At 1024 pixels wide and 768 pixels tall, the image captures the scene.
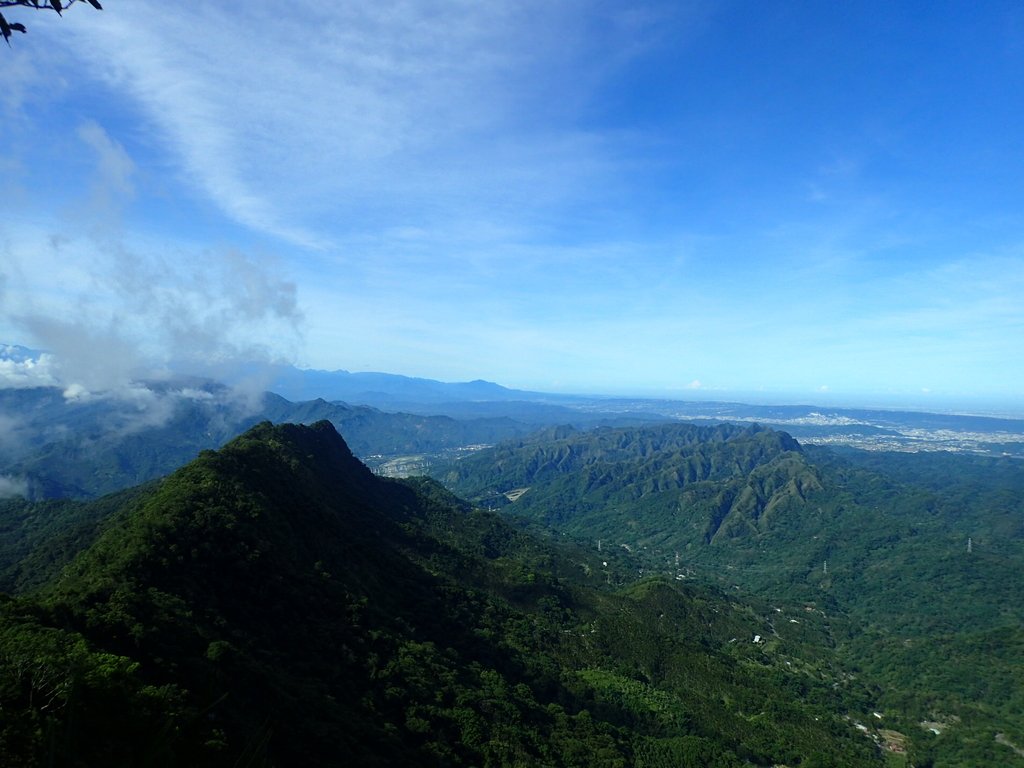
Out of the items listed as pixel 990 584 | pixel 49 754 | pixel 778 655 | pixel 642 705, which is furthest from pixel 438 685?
pixel 990 584

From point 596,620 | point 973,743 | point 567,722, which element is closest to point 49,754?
point 567,722

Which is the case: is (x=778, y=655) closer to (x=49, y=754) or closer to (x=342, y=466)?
(x=342, y=466)

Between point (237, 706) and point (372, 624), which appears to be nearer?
point (237, 706)

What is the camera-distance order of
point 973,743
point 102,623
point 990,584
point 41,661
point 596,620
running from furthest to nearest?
point 990,584, point 596,620, point 973,743, point 102,623, point 41,661

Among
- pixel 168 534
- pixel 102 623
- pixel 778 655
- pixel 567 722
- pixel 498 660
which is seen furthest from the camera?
pixel 778 655

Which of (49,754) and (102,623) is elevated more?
(49,754)

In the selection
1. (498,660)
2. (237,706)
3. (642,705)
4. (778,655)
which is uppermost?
(237,706)

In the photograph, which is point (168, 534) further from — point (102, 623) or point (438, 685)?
Result: point (438, 685)
